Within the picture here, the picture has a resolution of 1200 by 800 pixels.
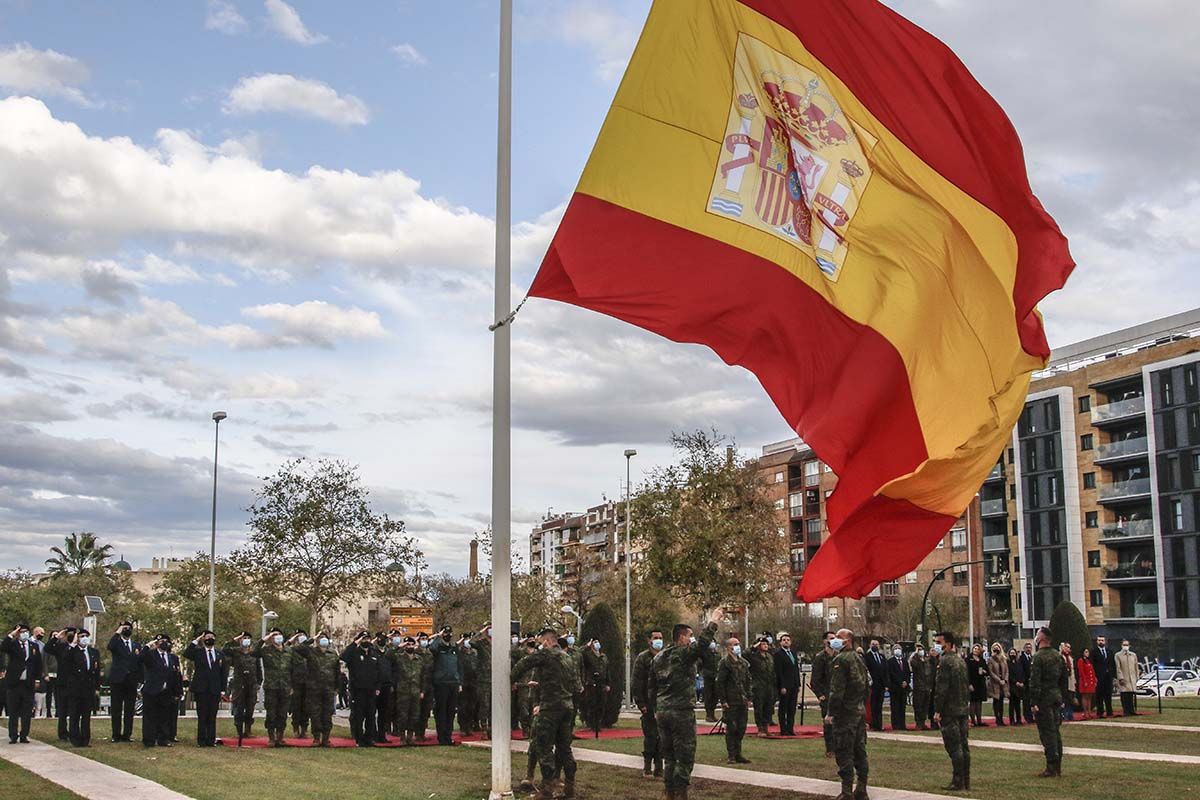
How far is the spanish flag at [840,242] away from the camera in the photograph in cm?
1144

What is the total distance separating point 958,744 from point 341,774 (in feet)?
28.7

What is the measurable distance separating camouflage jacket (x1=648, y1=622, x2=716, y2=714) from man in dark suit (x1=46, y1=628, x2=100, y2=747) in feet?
38.8

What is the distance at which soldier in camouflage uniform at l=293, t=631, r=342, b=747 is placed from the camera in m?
23.4

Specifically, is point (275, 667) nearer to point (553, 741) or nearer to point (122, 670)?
A: point (122, 670)

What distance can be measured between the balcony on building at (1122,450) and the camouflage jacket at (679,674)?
71.0 metres

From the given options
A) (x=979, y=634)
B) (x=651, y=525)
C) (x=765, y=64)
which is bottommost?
(x=979, y=634)

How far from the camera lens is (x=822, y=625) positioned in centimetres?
9425

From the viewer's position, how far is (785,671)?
27.4 meters

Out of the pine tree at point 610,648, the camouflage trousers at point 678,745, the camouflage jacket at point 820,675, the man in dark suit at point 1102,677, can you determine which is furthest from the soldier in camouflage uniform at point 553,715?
the man in dark suit at point 1102,677

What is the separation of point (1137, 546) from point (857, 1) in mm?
77069

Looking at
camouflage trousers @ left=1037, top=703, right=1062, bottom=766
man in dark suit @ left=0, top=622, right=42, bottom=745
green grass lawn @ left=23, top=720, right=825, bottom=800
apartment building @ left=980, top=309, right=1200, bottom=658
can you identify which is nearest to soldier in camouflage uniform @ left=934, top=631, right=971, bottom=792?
camouflage trousers @ left=1037, top=703, right=1062, bottom=766

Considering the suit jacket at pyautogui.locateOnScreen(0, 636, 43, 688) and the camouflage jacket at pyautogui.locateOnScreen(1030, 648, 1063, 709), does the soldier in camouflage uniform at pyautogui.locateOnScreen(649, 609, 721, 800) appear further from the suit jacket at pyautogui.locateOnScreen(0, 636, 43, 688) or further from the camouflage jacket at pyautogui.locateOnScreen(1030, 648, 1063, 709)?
the suit jacket at pyautogui.locateOnScreen(0, 636, 43, 688)

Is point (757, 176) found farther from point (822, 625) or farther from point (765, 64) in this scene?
point (822, 625)

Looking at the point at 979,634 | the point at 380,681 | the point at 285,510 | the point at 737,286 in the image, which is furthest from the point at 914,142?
the point at 979,634
